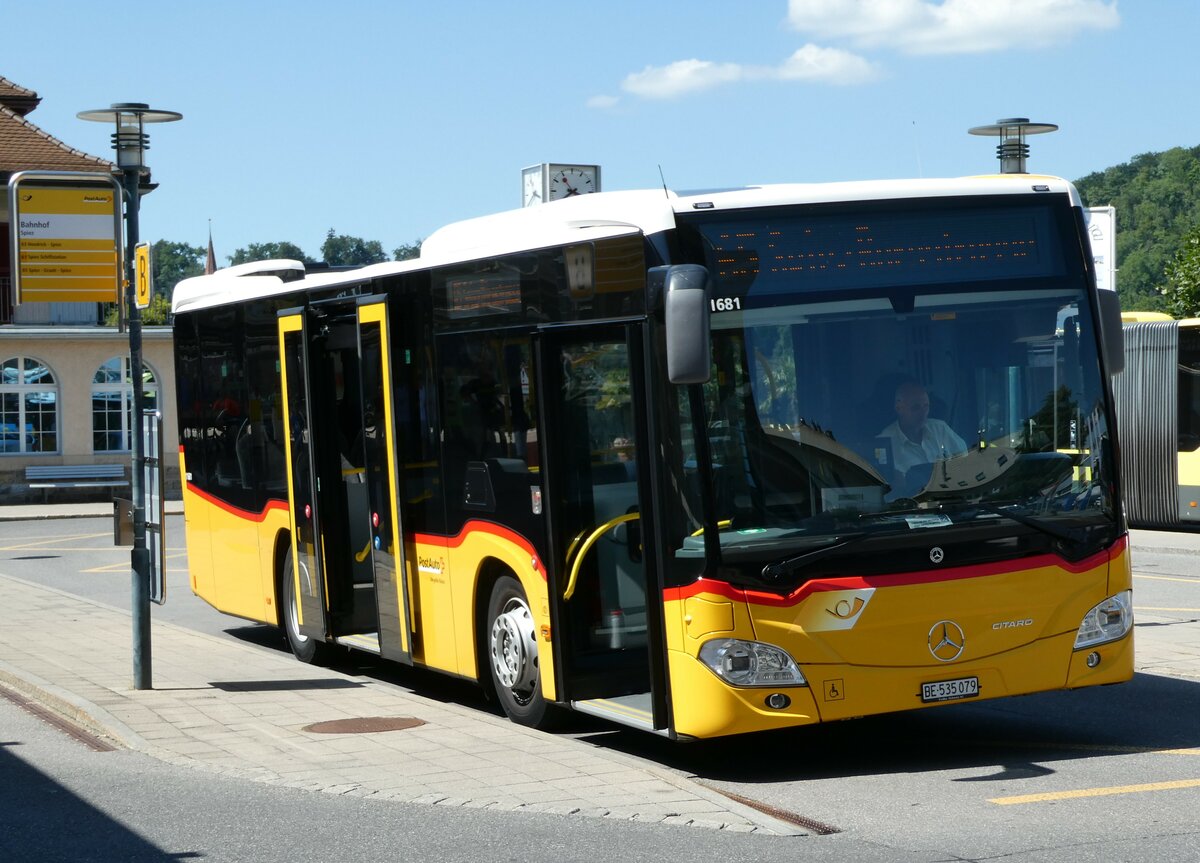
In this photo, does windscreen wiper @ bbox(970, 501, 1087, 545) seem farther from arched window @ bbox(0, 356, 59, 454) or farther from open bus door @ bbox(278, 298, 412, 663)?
arched window @ bbox(0, 356, 59, 454)

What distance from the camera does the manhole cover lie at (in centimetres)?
1059

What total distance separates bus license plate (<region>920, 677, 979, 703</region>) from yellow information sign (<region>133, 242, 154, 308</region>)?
20.2 ft

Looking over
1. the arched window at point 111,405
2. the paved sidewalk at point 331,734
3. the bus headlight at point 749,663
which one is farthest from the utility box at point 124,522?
the arched window at point 111,405

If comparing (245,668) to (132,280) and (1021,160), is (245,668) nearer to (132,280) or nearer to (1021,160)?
(132,280)

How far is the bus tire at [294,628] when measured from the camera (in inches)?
555

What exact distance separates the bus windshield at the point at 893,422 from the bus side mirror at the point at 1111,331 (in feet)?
0.51

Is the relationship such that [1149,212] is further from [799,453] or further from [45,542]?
[799,453]

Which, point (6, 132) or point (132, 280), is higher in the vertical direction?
point (6, 132)

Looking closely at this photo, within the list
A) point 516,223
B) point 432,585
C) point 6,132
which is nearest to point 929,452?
point 516,223

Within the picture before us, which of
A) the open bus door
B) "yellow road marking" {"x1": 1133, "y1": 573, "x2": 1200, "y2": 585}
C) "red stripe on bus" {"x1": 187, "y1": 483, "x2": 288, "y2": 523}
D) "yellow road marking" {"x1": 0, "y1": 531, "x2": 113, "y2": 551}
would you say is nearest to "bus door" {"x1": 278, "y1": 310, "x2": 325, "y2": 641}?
the open bus door

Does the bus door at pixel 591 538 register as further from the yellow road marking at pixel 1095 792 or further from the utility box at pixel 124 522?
the utility box at pixel 124 522

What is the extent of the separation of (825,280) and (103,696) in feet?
20.1

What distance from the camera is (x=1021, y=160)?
20.3 m

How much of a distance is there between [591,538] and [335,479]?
402 cm
